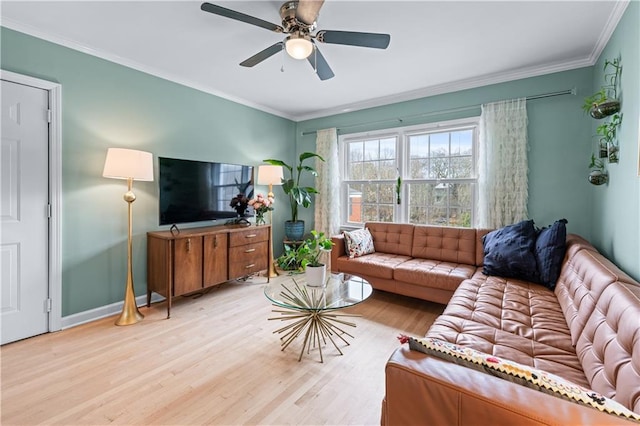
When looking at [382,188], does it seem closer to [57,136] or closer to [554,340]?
[554,340]

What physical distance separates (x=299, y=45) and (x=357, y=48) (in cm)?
91

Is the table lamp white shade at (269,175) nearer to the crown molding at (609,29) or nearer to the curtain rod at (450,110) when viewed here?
the curtain rod at (450,110)

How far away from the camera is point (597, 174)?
242 cm

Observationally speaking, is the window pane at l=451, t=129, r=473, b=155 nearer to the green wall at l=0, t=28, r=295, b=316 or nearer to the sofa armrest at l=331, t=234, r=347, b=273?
the sofa armrest at l=331, t=234, r=347, b=273

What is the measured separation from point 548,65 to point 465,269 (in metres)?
2.28

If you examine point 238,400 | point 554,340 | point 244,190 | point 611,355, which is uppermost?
point 244,190

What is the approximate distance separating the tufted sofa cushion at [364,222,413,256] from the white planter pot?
158cm

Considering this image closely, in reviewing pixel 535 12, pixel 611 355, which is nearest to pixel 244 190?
pixel 535 12

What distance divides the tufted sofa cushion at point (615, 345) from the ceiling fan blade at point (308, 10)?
84.8 inches

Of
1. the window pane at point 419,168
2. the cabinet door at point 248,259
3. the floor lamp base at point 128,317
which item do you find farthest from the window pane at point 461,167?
the floor lamp base at point 128,317

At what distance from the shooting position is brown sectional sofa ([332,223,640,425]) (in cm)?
79

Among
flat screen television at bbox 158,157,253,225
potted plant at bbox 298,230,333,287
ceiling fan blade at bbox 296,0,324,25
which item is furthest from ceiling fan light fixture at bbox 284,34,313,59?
flat screen television at bbox 158,157,253,225

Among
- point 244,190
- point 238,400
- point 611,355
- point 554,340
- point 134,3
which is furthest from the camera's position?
point 244,190

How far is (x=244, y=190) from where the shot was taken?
13.4 ft
